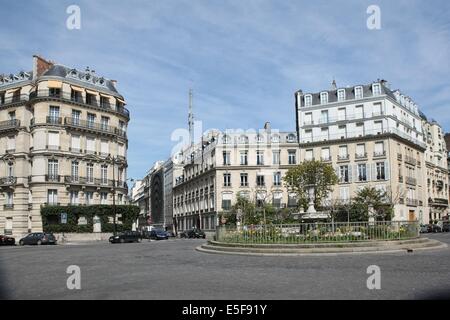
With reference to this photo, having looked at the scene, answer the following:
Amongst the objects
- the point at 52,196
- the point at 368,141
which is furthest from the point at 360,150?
the point at 52,196

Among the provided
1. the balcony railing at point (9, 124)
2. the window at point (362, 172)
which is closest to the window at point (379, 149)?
the window at point (362, 172)

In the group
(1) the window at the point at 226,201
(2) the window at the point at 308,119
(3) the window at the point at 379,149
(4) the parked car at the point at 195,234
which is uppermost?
(2) the window at the point at 308,119

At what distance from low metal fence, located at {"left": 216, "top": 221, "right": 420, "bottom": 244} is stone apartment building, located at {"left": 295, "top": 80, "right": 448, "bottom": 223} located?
33246 millimetres

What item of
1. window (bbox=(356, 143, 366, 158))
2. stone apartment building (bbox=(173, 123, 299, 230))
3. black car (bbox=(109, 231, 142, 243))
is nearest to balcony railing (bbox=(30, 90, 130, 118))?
stone apartment building (bbox=(173, 123, 299, 230))

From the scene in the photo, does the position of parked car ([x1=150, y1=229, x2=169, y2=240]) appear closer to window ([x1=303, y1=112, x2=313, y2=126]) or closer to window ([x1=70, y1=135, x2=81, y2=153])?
window ([x1=70, y1=135, x2=81, y2=153])

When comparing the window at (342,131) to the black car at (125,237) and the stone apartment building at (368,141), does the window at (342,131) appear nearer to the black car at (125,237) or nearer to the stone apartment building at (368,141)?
the stone apartment building at (368,141)

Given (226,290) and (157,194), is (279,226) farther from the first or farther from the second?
(157,194)

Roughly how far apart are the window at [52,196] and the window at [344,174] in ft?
106

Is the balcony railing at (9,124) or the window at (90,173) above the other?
the balcony railing at (9,124)

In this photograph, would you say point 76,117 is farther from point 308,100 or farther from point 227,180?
point 308,100

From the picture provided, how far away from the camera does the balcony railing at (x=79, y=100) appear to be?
44.8 m

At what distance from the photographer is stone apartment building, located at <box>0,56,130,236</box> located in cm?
4400

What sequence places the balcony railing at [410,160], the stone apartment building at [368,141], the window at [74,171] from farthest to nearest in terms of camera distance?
1. the balcony railing at [410,160]
2. the stone apartment building at [368,141]
3. the window at [74,171]
